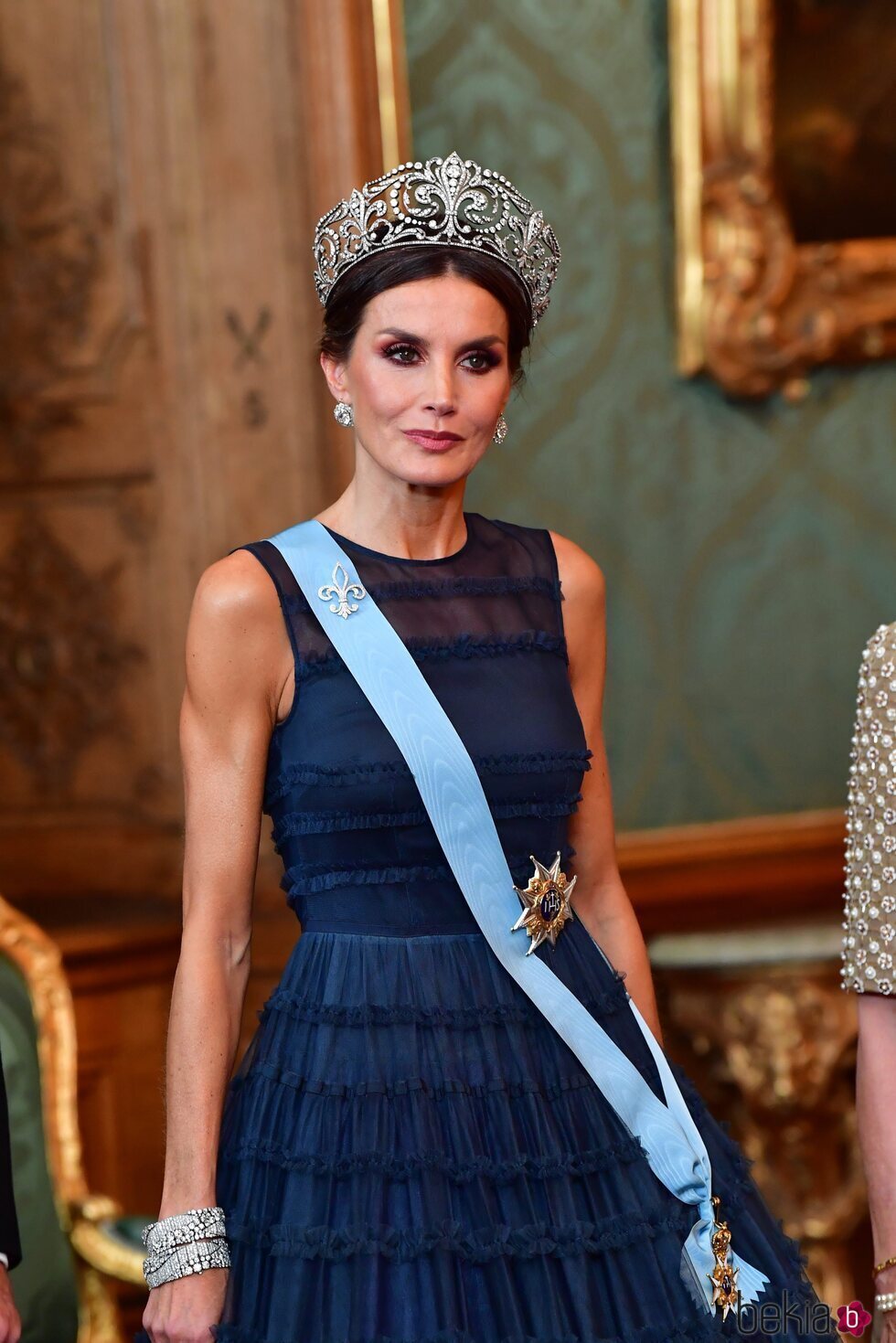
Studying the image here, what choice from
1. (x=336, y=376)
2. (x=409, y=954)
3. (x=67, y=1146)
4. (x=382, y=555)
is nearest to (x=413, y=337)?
(x=336, y=376)

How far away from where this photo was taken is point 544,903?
1.91m

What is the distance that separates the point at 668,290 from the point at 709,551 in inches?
22.6

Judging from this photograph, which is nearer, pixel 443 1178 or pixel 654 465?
pixel 443 1178

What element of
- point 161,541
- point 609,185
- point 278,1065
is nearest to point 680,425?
point 609,185

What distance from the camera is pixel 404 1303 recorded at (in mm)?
1652

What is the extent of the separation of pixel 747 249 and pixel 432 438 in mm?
2102

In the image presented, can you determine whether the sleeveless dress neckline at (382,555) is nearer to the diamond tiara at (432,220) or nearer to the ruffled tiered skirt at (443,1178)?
the diamond tiara at (432,220)

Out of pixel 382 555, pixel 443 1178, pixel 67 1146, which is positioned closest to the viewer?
pixel 443 1178

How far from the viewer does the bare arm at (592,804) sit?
2.06m

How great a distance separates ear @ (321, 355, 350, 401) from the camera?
78.0 inches

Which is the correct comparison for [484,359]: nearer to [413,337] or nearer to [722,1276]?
[413,337]

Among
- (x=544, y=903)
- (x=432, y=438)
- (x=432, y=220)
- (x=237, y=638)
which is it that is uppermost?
(x=432, y=220)

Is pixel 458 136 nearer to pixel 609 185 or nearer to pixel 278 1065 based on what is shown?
pixel 609 185

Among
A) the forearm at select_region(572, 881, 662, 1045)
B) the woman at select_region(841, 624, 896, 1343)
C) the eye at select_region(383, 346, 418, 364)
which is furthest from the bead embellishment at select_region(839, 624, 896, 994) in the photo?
the eye at select_region(383, 346, 418, 364)
